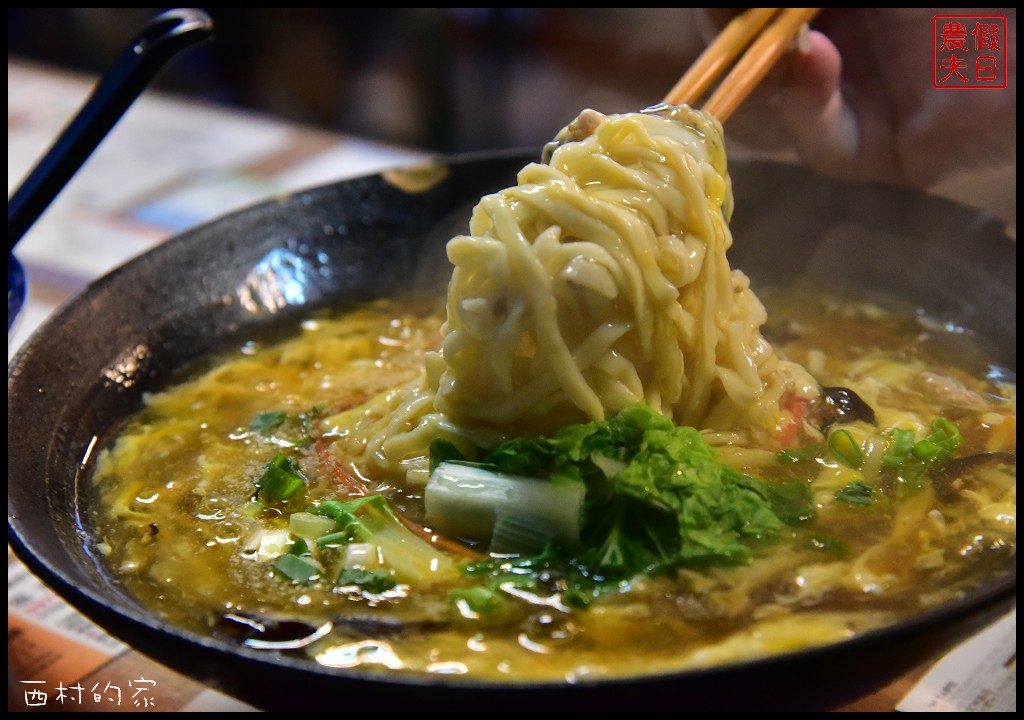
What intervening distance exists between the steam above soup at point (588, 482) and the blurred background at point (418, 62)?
3196 mm

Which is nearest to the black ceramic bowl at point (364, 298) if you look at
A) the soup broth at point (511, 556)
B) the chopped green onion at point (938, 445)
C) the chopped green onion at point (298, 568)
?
the soup broth at point (511, 556)

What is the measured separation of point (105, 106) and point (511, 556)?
1752 millimetres

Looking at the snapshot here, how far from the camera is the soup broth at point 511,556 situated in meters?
1.71

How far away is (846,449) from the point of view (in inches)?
85.8

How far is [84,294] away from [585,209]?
151cm

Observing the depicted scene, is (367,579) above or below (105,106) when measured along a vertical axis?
below

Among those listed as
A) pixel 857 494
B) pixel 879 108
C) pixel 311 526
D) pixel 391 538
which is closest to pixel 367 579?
pixel 391 538

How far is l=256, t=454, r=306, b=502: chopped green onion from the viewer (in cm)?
218

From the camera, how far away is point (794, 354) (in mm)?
2773

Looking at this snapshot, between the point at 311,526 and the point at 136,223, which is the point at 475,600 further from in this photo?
the point at 136,223

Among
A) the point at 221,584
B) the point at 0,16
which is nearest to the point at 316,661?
the point at 221,584

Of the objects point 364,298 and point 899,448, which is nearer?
point 899,448

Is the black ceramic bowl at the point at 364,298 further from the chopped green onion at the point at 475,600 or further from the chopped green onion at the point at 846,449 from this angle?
the chopped green onion at the point at 846,449

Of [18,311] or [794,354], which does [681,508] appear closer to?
[794,354]
